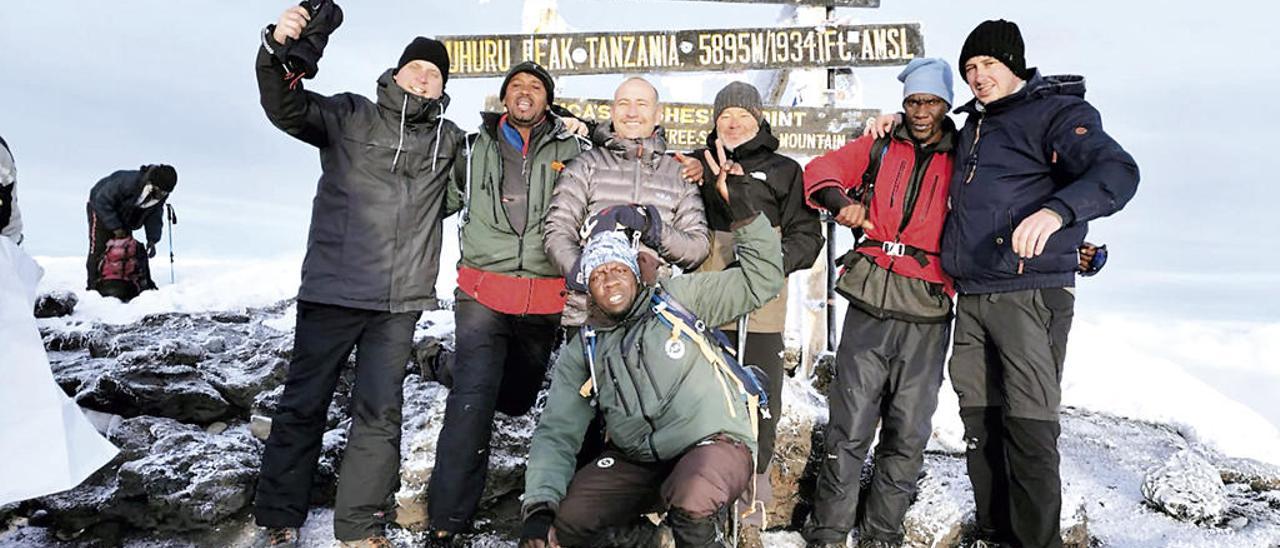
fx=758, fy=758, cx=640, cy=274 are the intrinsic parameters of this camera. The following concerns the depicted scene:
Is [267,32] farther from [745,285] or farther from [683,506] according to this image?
[683,506]

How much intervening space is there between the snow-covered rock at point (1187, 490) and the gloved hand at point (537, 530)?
4.55 metres

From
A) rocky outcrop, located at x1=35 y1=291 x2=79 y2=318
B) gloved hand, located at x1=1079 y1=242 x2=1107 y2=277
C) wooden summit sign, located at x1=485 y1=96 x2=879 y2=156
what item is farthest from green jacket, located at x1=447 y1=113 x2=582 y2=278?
rocky outcrop, located at x1=35 y1=291 x2=79 y2=318

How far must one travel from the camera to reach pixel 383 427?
3.92 meters

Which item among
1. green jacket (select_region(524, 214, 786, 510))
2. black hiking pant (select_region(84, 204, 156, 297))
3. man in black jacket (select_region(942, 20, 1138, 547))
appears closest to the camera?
green jacket (select_region(524, 214, 786, 510))

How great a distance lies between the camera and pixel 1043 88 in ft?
12.7

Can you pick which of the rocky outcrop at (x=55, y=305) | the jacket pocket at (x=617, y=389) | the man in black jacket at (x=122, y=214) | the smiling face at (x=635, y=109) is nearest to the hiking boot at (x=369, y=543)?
the jacket pocket at (x=617, y=389)

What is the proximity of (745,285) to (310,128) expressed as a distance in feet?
7.85

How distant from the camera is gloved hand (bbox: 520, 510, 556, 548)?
122 inches

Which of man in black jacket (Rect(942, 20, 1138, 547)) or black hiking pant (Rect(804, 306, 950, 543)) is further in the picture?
black hiking pant (Rect(804, 306, 950, 543))

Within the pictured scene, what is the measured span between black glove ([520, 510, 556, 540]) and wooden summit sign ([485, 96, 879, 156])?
5.15 meters

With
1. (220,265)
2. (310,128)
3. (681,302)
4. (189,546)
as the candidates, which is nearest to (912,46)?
(681,302)

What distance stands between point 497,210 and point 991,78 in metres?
2.75

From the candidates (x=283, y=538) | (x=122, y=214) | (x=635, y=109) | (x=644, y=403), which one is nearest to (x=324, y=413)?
(x=283, y=538)

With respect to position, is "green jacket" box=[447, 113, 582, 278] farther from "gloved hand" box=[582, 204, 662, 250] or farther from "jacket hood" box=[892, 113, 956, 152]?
"jacket hood" box=[892, 113, 956, 152]
